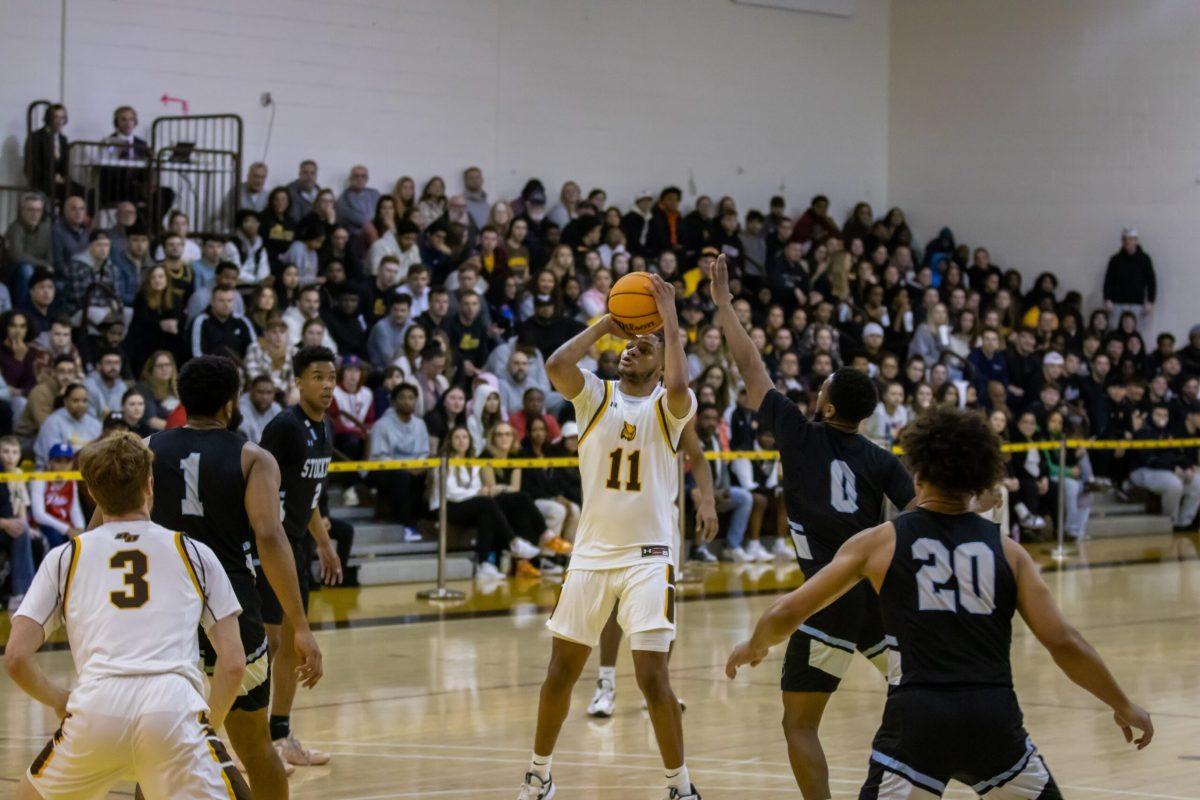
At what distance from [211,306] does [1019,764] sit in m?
11.5

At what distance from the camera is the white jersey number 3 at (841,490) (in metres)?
6.20

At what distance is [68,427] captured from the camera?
42.0 ft

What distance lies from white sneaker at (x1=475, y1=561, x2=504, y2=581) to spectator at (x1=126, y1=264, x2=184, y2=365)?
10.9 ft

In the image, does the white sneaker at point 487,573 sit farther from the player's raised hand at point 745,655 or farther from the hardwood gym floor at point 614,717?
the player's raised hand at point 745,655

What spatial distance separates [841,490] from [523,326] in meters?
11.0

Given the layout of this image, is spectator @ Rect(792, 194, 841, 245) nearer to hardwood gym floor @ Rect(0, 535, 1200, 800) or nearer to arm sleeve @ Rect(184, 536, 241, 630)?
hardwood gym floor @ Rect(0, 535, 1200, 800)

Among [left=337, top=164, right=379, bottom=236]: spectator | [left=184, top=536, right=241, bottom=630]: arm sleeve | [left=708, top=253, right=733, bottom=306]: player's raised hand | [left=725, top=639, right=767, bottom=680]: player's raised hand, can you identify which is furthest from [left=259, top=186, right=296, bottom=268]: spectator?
[left=725, top=639, right=767, bottom=680]: player's raised hand

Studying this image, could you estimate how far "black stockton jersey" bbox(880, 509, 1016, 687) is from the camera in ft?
14.4

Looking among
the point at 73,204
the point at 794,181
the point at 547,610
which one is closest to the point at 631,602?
the point at 547,610

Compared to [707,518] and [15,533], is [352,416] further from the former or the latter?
[707,518]

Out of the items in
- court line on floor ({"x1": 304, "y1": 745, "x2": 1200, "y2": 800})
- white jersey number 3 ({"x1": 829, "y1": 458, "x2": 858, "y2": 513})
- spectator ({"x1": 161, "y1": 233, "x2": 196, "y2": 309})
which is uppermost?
spectator ({"x1": 161, "y1": 233, "x2": 196, "y2": 309})

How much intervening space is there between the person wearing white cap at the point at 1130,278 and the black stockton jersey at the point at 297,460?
17.4 metres

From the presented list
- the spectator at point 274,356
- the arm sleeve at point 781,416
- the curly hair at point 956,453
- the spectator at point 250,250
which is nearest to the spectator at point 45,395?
the spectator at point 274,356

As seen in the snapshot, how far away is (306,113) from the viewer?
61.8ft
